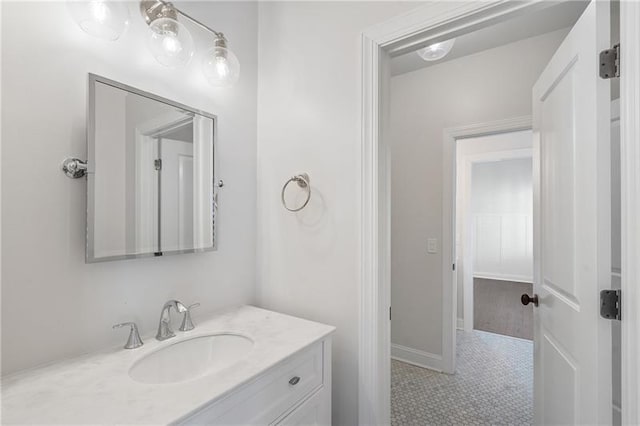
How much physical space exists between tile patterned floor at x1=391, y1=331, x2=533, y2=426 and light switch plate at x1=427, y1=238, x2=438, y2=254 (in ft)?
3.27

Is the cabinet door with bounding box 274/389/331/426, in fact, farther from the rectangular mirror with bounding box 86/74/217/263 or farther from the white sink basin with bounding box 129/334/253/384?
the rectangular mirror with bounding box 86/74/217/263

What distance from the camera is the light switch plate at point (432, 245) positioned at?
8.42 feet

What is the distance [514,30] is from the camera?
7.02 feet

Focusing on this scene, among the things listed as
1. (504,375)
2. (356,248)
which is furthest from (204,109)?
(504,375)

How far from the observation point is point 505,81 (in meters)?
2.31

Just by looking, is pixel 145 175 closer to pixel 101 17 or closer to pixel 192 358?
pixel 101 17

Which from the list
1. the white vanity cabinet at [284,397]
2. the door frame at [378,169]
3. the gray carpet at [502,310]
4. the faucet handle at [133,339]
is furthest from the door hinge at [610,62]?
the gray carpet at [502,310]

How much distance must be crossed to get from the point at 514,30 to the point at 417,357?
266 cm

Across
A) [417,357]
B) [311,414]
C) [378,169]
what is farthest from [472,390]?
[378,169]

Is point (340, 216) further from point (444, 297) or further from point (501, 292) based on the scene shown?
point (501, 292)

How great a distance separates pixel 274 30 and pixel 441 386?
2651mm

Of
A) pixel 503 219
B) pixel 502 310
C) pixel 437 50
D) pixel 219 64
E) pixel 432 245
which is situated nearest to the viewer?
pixel 219 64

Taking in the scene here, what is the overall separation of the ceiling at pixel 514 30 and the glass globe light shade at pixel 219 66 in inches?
43.5

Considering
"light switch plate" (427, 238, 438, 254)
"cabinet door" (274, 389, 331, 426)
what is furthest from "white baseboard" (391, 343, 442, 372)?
"cabinet door" (274, 389, 331, 426)
